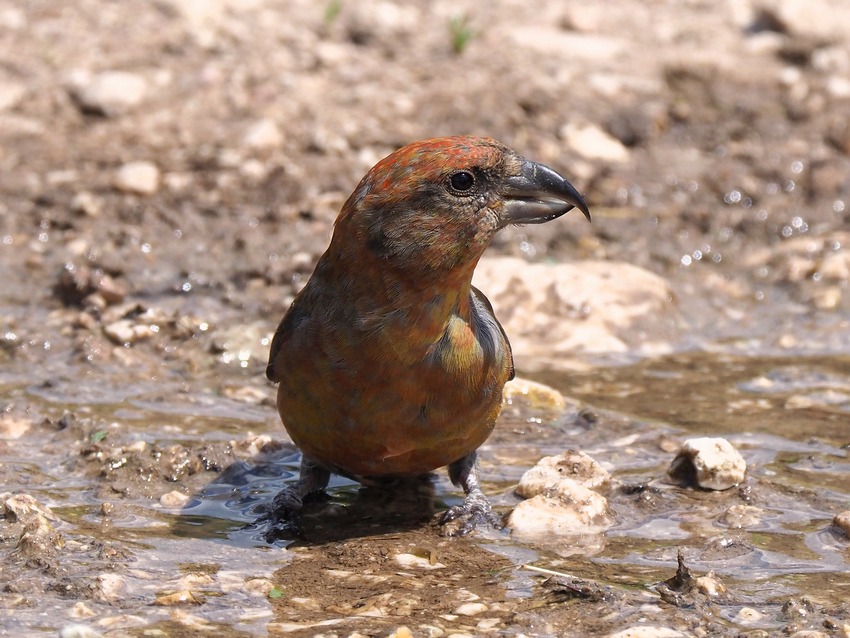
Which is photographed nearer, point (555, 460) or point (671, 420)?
point (555, 460)

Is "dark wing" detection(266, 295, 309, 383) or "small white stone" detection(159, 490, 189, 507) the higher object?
"dark wing" detection(266, 295, 309, 383)

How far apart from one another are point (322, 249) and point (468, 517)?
2745 millimetres

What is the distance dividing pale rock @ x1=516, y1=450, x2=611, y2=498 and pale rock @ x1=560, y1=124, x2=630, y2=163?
350cm

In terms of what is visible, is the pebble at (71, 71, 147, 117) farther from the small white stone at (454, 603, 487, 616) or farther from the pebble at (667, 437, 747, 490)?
Result: the small white stone at (454, 603, 487, 616)

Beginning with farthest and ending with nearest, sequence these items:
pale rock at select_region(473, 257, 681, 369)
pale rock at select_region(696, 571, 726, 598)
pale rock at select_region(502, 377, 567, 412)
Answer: pale rock at select_region(473, 257, 681, 369) < pale rock at select_region(502, 377, 567, 412) < pale rock at select_region(696, 571, 726, 598)

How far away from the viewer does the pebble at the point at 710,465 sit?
459cm

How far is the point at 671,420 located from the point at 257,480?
1.78 m

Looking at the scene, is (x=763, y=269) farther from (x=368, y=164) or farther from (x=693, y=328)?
(x=368, y=164)

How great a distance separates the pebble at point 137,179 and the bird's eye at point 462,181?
341cm

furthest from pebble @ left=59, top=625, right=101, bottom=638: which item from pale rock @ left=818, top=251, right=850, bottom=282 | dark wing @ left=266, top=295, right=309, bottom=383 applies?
pale rock @ left=818, top=251, right=850, bottom=282

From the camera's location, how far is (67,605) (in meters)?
3.55

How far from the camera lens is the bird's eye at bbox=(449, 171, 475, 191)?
414 cm

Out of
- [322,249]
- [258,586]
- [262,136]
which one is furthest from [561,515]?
[262,136]

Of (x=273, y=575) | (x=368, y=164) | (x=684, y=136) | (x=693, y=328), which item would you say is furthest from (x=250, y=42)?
(x=273, y=575)
